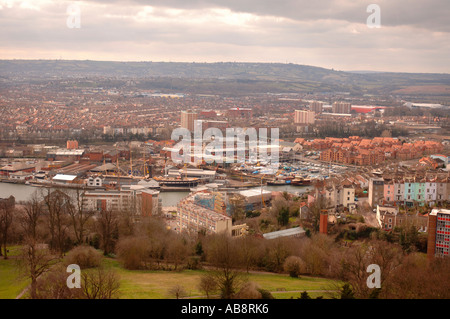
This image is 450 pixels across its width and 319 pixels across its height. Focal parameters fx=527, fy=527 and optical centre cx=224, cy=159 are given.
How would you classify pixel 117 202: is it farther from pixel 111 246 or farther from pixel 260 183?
pixel 260 183

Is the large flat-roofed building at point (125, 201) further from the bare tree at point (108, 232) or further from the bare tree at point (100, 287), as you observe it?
the bare tree at point (100, 287)

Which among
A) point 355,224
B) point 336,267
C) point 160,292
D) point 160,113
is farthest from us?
point 160,113

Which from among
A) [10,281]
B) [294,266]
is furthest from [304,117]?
[10,281]

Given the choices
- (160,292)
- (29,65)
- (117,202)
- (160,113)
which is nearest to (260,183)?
(117,202)
